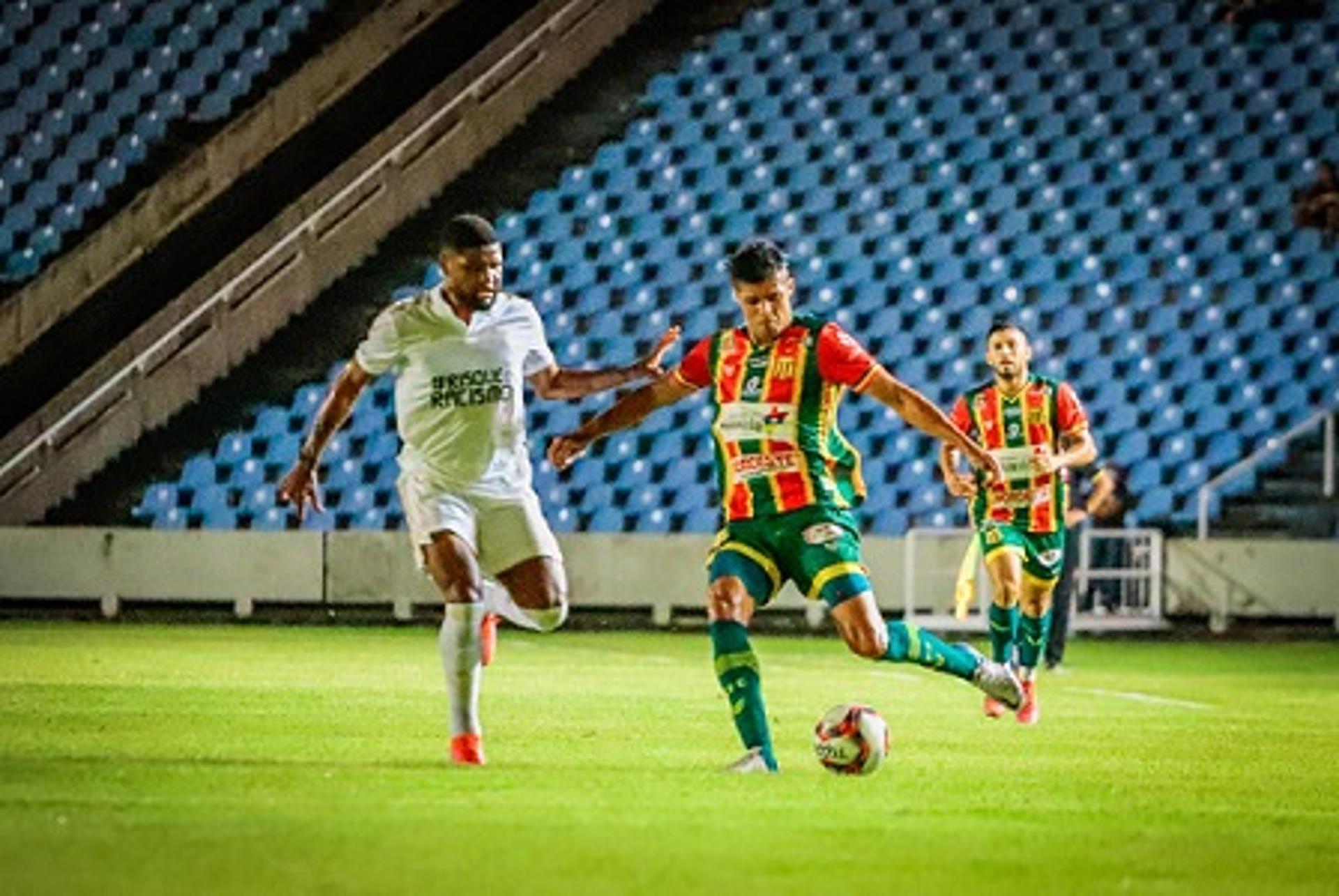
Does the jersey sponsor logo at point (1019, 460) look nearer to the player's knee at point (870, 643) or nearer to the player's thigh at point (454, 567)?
the player's knee at point (870, 643)

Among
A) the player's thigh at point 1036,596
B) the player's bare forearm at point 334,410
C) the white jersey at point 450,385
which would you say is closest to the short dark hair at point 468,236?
the white jersey at point 450,385

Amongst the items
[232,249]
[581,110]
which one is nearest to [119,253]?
[232,249]

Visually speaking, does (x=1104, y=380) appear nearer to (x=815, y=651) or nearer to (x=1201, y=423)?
(x=1201, y=423)

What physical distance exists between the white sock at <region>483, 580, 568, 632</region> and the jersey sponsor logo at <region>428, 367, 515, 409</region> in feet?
2.53

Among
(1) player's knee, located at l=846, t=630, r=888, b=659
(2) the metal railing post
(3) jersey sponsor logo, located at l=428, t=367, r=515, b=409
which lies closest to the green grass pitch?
(1) player's knee, located at l=846, t=630, r=888, b=659

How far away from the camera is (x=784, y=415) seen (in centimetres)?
1058

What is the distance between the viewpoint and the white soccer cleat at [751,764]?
10102mm

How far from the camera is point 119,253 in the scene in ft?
86.6

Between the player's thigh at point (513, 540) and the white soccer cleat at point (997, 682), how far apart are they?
185cm

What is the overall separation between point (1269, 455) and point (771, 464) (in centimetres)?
1585

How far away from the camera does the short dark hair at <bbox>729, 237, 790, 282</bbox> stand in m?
10.4

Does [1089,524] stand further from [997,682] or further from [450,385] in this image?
[450,385]

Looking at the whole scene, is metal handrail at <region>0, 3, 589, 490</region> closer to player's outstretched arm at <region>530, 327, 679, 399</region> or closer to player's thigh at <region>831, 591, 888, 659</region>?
player's outstretched arm at <region>530, 327, 679, 399</region>

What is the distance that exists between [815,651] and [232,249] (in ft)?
29.4
